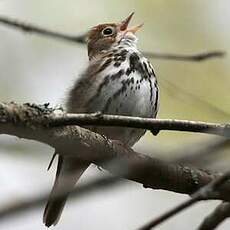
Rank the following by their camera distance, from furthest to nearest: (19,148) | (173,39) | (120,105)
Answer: (173,39), (120,105), (19,148)

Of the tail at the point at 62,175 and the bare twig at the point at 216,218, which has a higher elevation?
the bare twig at the point at 216,218

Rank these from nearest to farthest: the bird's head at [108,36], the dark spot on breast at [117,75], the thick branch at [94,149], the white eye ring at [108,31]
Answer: the thick branch at [94,149]
the dark spot on breast at [117,75]
the bird's head at [108,36]
the white eye ring at [108,31]

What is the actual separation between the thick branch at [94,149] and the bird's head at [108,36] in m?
2.18

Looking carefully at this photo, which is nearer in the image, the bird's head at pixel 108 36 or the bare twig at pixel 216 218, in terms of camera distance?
the bare twig at pixel 216 218

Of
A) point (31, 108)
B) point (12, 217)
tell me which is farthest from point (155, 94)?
point (12, 217)

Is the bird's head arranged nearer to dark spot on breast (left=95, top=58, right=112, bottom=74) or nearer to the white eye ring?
the white eye ring

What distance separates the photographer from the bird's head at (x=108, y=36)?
5042 millimetres

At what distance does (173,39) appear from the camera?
645 centimetres

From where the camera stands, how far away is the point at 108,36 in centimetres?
517

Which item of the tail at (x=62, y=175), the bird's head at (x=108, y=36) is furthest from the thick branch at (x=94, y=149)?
the bird's head at (x=108, y=36)

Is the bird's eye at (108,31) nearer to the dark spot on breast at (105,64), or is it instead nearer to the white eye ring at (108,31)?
the white eye ring at (108,31)

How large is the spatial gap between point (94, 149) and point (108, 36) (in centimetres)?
271

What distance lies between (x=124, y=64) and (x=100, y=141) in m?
1.83

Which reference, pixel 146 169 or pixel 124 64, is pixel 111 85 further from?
pixel 146 169
